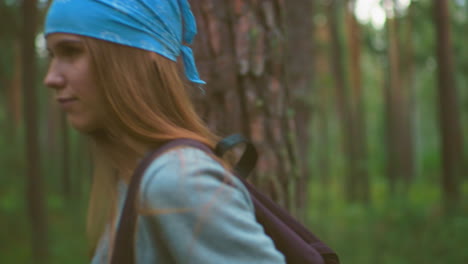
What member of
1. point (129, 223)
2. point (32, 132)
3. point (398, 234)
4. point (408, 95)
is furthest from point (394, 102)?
point (129, 223)

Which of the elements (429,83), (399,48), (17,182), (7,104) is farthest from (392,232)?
(429,83)

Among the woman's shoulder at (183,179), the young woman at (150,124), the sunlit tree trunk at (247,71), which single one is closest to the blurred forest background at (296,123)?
the sunlit tree trunk at (247,71)

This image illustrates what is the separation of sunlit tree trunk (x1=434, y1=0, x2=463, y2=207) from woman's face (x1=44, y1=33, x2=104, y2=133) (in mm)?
10161

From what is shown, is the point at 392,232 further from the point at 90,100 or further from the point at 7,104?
the point at 7,104

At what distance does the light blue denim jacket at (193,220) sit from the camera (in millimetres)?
1122

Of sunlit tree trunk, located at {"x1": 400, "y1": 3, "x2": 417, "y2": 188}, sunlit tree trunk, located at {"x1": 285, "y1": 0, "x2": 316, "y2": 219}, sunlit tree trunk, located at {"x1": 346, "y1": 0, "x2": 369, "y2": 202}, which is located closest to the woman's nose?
sunlit tree trunk, located at {"x1": 285, "y1": 0, "x2": 316, "y2": 219}

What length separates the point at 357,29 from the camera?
62.5ft

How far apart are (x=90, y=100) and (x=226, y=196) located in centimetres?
47

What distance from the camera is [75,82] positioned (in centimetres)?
132

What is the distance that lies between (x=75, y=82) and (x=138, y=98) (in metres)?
0.19

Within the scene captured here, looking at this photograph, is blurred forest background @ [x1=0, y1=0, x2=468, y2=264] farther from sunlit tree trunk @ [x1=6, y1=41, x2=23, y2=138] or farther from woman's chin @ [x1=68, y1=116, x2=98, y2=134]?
woman's chin @ [x1=68, y1=116, x2=98, y2=134]

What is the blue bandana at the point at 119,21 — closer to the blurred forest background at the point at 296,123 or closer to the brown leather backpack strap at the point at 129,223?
the brown leather backpack strap at the point at 129,223

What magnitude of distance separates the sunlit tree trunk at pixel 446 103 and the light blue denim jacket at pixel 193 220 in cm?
1008

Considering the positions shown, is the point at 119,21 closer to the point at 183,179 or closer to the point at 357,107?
the point at 183,179
